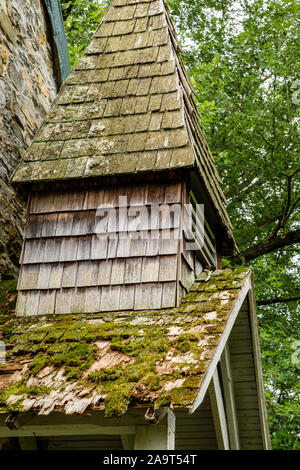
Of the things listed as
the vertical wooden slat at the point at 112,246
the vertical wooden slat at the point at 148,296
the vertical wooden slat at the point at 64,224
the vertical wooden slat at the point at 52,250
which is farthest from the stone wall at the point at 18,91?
the vertical wooden slat at the point at 148,296

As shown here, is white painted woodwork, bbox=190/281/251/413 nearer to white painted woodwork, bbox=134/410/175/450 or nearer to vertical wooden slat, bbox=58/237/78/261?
white painted woodwork, bbox=134/410/175/450

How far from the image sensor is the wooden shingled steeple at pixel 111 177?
15.6ft

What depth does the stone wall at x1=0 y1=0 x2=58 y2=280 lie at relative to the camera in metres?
6.39

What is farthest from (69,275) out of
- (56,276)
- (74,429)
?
(74,429)

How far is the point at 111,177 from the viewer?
511cm

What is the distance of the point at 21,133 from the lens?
6.96 meters

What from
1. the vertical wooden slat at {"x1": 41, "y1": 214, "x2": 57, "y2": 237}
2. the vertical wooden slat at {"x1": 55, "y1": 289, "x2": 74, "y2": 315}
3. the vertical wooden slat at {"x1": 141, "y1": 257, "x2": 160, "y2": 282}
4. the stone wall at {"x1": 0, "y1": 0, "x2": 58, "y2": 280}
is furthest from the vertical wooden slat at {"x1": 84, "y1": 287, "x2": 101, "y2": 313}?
the stone wall at {"x1": 0, "y1": 0, "x2": 58, "y2": 280}

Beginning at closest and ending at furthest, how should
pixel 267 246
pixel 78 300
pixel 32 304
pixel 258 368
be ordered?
pixel 78 300
pixel 32 304
pixel 258 368
pixel 267 246

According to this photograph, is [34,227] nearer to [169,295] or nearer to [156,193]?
[156,193]

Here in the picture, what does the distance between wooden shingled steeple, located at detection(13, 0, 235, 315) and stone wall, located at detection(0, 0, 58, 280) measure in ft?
2.13

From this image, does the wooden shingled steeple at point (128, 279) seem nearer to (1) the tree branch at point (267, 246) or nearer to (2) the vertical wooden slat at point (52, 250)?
(2) the vertical wooden slat at point (52, 250)

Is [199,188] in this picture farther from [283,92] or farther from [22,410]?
[283,92]

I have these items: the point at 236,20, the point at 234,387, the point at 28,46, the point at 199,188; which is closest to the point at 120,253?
the point at 199,188

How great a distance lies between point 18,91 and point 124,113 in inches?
90.2
